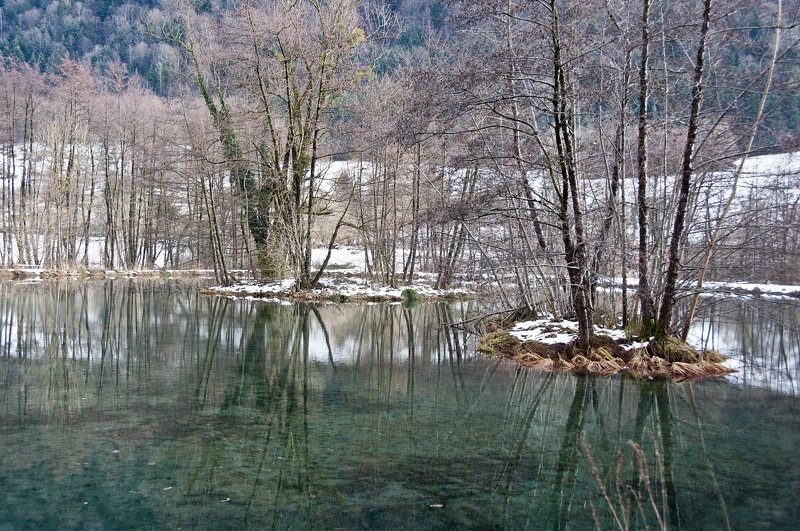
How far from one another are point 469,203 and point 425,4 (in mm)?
55082

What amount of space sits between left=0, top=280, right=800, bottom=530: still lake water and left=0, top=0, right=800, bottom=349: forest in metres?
2.35

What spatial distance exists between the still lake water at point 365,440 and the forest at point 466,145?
2.35 m

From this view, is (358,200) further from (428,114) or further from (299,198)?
(428,114)

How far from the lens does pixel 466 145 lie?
44.3ft

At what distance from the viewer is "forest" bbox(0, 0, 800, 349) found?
33.6ft

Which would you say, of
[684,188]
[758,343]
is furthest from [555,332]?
[758,343]

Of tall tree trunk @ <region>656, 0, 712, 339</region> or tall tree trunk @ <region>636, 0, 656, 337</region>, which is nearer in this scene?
tall tree trunk @ <region>656, 0, 712, 339</region>

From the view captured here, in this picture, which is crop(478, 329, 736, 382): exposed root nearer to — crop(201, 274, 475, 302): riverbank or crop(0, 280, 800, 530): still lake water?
crop(0, 280, 800, 530): still lake water

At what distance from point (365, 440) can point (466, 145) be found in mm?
8855

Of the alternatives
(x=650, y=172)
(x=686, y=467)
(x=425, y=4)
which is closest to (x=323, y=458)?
(x=686, y=467)

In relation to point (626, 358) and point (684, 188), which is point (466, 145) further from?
point (626, 358)

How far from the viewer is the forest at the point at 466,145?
1023cm

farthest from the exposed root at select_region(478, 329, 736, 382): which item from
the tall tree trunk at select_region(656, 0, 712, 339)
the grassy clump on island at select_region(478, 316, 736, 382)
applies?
the tall tree trunk at select_region(656, 0, 712, 339)

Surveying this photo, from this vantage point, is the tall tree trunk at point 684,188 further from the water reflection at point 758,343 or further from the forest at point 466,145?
the water reflection at point 758,343
